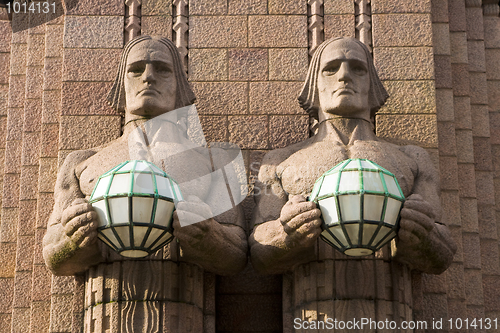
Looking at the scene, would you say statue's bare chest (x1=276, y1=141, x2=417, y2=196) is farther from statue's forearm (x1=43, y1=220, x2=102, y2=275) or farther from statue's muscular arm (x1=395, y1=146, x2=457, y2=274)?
statue's forearm (x1=43, y1=220, x2=102, y2=275)

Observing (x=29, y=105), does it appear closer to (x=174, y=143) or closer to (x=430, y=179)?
(x=174, y=143)

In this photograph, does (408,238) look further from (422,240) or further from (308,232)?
(308,232)

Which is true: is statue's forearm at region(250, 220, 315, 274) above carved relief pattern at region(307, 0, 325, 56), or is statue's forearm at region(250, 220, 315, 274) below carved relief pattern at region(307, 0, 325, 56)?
below

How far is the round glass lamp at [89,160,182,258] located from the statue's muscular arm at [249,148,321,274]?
0.84 m

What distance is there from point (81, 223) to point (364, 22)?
364 cm

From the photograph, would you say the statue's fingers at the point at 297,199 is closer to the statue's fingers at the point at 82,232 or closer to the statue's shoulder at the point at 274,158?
the statue's shoulder at the point at 274,158

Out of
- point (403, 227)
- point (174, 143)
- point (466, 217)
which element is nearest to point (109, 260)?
point (174, 143)

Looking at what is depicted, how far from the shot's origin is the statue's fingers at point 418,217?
683 centimetres

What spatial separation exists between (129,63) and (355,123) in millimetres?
1921

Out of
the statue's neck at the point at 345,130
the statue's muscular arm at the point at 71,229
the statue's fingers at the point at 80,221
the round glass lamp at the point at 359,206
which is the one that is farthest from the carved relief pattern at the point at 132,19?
the round glass lamp at the point at 359,206

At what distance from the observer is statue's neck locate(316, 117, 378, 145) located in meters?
7.93

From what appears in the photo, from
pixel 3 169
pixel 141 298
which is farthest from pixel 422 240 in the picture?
pixel 3 169

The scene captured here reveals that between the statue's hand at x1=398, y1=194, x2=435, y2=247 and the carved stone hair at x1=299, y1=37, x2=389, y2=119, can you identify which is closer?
the statue's hand at x1=398, y1=194, x2=435, y2=247

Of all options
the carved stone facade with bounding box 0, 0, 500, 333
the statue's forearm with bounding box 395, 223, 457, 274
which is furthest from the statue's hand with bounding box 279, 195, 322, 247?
the carved stone facade with bounding box 0, 0, 500, 333
